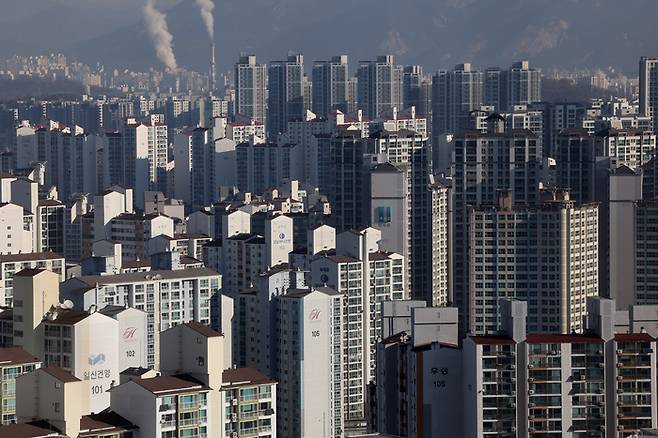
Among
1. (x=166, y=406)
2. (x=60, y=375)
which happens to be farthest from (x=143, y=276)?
(x=60, y=375)

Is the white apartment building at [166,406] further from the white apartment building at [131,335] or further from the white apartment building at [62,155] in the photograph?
the white apartment building at [62,155]

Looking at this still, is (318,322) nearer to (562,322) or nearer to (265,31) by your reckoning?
(562,322)

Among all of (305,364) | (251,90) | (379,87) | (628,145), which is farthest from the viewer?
(251,90)

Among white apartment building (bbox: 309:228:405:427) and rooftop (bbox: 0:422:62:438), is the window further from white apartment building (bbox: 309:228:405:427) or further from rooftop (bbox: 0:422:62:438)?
rooftop (bbox: 0:422:62:438)

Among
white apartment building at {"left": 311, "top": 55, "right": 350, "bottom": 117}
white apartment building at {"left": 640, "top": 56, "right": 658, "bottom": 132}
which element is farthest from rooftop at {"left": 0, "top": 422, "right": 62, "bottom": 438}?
white apartment building at {"left": 311, "top": 55, "right": 350, "bottom": 117}

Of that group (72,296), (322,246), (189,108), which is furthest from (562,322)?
(189,108)

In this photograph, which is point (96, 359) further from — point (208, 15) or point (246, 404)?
point (208, 15)

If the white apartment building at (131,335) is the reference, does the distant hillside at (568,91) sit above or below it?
above

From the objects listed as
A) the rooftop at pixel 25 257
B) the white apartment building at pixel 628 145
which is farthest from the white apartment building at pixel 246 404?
the white apartment building at pixel 628 145
